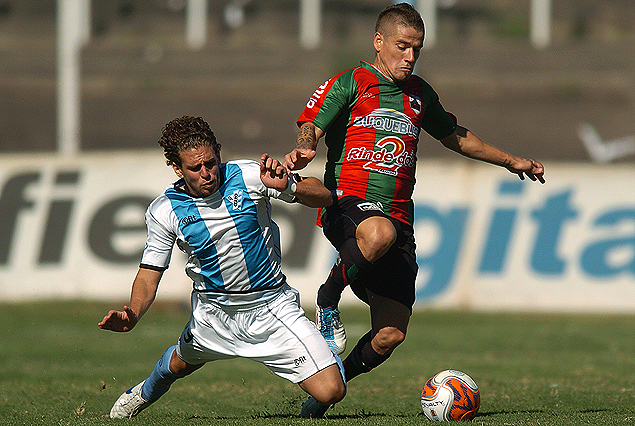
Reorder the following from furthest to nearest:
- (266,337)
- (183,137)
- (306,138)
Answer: (306,138), (266,337), (183,137)

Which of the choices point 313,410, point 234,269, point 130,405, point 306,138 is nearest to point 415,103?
point 306,138

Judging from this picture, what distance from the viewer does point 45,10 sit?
32.7 m

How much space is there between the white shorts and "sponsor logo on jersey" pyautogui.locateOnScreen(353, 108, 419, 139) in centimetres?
140

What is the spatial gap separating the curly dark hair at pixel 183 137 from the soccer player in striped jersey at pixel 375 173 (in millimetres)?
752

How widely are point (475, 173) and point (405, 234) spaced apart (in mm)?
8476

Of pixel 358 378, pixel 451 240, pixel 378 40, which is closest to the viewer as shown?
pixel 378 40

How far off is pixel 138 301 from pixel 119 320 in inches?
12.5

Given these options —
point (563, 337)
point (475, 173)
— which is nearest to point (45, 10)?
point (475, 173)

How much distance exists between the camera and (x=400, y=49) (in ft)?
21.3

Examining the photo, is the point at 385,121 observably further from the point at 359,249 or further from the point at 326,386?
the point at 326,386

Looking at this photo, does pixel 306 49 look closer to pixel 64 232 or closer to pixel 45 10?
pixel 45 10

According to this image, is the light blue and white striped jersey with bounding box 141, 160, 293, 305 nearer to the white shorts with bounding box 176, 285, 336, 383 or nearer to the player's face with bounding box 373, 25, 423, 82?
the white shorts with bounding box 176, 285, 336, 383

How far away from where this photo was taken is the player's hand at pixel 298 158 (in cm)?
586

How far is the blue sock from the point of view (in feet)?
20.7
